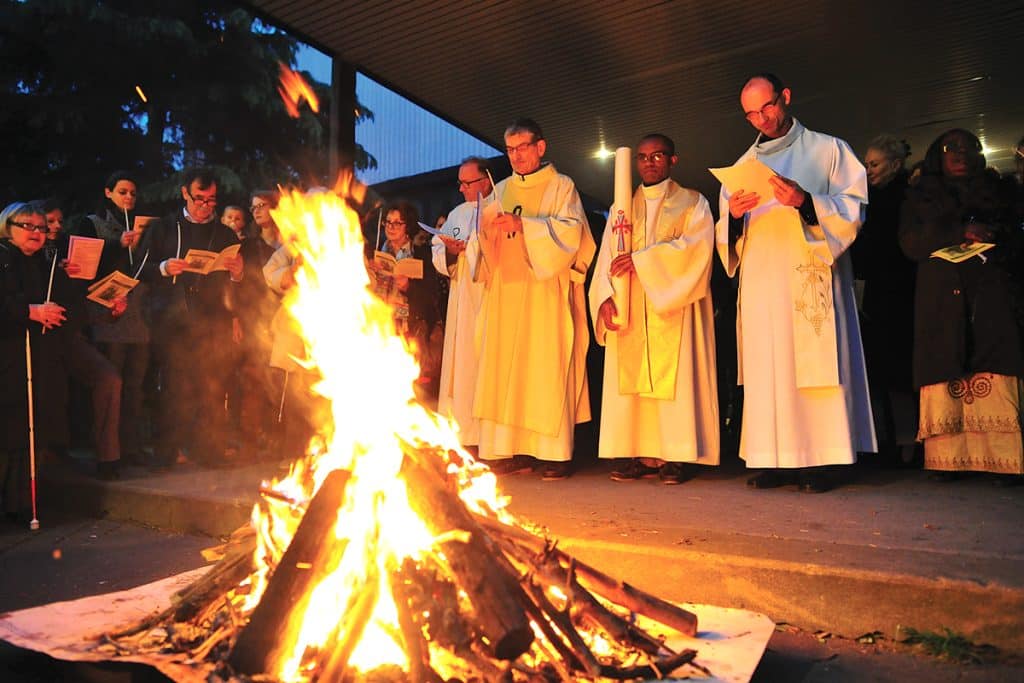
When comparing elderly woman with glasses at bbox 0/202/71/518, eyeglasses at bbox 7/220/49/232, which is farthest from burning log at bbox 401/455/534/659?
eyeglasses at bbox 7/220/49/232

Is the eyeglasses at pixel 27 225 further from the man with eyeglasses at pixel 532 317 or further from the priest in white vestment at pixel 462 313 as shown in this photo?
the man with eyeglasses at pixel 532 317

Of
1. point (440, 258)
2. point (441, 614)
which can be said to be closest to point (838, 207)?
point (440, 258)

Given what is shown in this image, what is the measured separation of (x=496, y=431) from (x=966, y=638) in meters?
3.33

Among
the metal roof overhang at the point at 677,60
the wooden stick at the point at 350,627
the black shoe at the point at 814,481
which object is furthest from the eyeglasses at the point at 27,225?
the black shoe at the point at 814,481

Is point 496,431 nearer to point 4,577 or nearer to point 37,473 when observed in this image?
point 4,577

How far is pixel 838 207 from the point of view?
467cm

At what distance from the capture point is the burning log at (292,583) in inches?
93.0

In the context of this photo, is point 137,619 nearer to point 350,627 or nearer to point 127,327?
point 350,627

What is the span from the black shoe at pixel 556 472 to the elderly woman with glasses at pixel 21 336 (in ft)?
11.6

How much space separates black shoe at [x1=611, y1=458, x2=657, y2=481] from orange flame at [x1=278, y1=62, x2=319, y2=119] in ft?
47.7

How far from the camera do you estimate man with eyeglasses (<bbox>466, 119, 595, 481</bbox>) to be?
18.2ft

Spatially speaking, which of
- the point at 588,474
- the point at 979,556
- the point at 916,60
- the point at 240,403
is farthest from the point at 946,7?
the point at 240,403

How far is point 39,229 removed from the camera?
5.55m

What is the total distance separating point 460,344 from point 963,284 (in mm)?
3464
